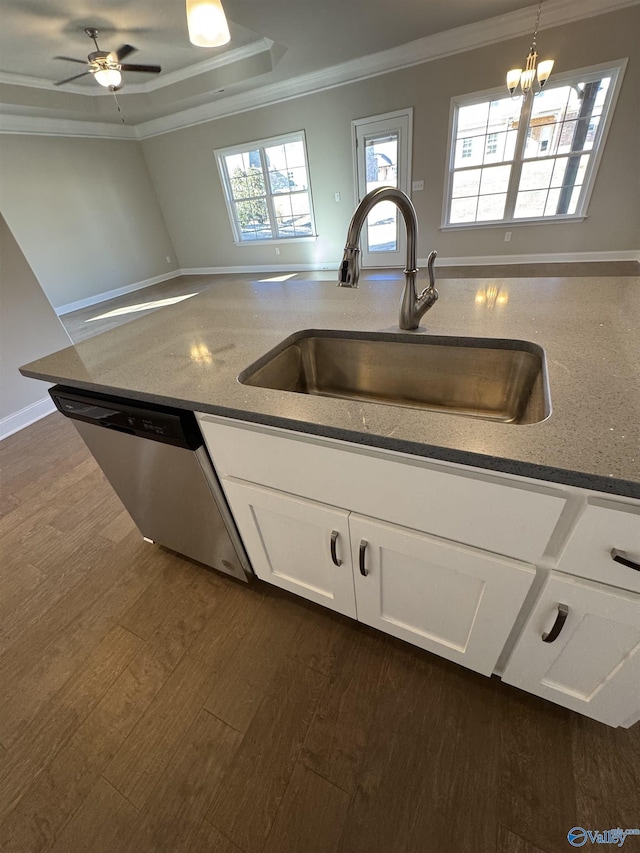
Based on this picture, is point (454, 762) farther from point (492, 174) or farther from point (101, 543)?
point (492, 174)

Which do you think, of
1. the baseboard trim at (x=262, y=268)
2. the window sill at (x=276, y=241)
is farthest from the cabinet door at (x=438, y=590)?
the window sill at (x=276, y=241)

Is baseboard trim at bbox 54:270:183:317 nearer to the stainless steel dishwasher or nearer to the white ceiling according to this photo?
the white ceiling

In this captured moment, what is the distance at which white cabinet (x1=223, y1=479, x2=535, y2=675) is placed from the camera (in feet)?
2.51

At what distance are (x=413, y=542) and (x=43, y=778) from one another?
128 centimetres

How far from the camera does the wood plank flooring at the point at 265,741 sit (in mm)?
877

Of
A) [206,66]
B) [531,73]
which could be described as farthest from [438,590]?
[206,66]

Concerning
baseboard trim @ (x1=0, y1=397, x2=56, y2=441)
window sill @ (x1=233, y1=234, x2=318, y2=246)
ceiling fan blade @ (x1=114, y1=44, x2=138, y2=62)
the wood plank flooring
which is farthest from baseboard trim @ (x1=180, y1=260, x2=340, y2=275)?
the wood plank flooring

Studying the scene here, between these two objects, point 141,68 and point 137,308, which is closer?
point 141,68

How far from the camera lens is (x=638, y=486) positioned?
0.50 meters

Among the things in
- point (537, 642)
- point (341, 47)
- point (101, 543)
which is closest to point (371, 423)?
point (537, 642)

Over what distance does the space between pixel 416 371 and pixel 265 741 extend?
3.90ft

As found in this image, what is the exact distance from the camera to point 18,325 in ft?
8.87

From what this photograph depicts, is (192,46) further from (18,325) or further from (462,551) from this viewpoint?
(462,551)
